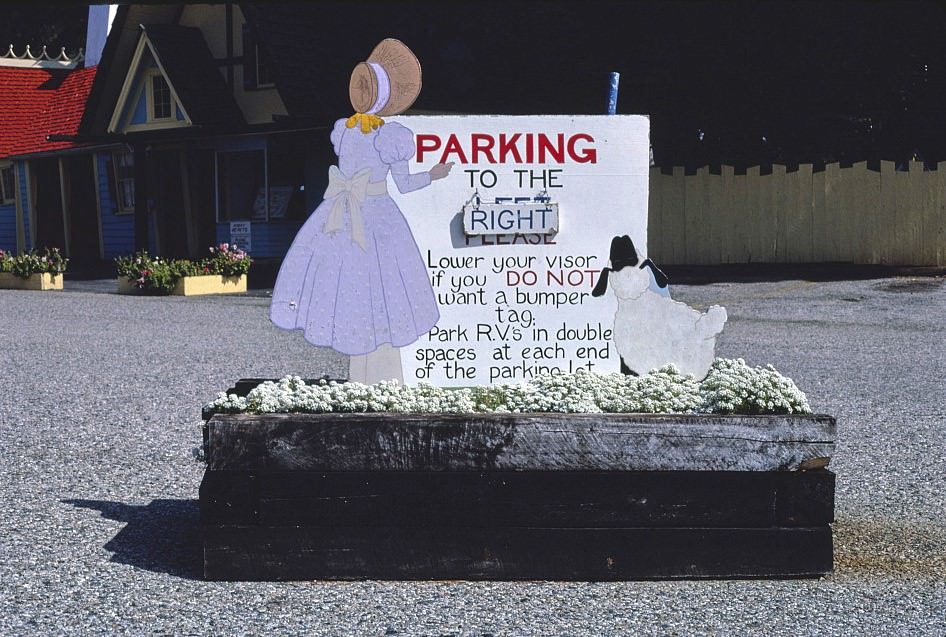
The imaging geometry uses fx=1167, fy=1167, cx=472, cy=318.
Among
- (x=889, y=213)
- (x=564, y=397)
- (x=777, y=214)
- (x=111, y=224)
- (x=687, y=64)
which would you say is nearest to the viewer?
(x=564, y=397)

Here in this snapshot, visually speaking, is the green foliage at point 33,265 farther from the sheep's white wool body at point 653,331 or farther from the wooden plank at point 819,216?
the sheep's white wool body at point 653,331

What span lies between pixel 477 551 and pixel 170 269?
51.8ft

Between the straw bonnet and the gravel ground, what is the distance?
2087 millimetres

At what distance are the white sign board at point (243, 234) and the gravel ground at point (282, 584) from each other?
11603 mm

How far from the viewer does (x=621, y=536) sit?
455cm

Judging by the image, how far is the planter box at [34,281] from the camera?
21.3 metres

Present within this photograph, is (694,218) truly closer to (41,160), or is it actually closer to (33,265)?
(33,265)

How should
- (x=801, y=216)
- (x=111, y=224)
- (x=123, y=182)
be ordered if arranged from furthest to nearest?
(x=111, y=224), (x=123, y=182), (x=801, y=216)

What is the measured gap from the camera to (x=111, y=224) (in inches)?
1105

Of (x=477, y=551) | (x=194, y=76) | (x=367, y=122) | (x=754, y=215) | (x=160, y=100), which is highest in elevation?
(x=194, y=76)

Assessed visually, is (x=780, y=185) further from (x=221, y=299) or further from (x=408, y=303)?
(x=408, y=303)

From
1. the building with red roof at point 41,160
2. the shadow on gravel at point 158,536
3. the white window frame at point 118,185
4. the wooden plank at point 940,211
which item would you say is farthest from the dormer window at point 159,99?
the shadow on gravel at point 158,536

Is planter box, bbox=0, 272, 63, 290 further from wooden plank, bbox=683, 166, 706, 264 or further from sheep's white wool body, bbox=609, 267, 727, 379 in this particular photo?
sheep's white wool body, bbox=609, 267, 727, 379

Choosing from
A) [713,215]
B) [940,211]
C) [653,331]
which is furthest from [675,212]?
[653,331]
